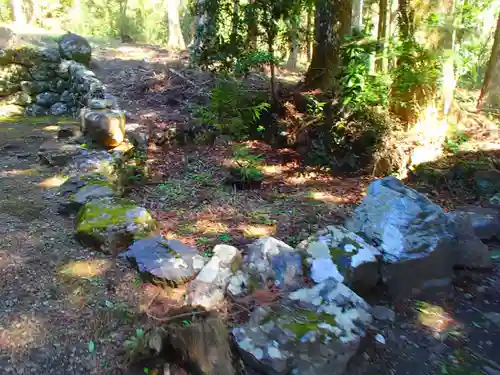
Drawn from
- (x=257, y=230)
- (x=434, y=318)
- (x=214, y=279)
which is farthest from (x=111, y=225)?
(x=434, y=318)

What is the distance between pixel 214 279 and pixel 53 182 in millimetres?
2958

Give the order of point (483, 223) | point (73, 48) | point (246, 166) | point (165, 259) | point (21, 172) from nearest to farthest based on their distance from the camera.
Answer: point (165, 259) < point (483, 223) < point (21, 172) < point (246, 166) < point (73, 48)

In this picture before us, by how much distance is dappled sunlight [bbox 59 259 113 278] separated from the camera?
3295 mm

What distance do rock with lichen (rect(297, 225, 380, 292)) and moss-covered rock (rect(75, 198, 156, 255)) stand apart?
4.91 feet

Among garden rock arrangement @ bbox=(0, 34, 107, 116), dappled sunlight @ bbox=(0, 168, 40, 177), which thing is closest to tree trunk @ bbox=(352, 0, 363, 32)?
dappled sunlight @ bbox=(0, 168, 40, 177)

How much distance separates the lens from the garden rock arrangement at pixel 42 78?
907cm

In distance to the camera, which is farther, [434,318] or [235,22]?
[235,22]

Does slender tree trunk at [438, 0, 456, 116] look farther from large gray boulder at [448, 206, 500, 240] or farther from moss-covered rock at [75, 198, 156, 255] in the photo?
moss-covered rock at [75, 198, 156, 255]

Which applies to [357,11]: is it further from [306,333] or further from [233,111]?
[306,333]

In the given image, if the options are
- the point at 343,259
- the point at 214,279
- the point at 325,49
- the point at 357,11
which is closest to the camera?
the point at 214,279

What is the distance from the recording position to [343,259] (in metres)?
3.44

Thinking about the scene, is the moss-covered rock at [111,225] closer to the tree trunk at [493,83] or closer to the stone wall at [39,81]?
the stone wall at [39,81]

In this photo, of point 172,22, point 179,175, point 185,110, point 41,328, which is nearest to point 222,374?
point 41,328

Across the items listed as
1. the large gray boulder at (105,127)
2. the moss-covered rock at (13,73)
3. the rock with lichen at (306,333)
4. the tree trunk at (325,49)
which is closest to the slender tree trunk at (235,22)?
the tree trunk at (325,49)
